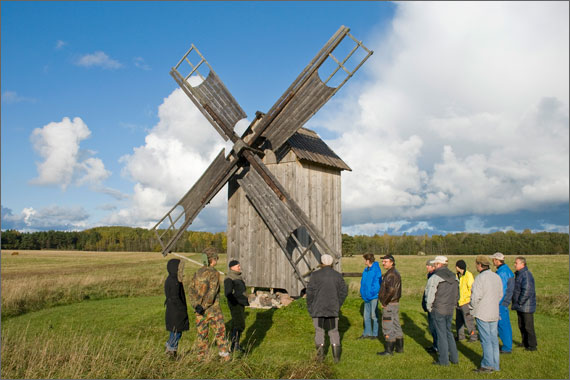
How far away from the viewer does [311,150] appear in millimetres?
14727

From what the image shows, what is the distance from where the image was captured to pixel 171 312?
8.06m

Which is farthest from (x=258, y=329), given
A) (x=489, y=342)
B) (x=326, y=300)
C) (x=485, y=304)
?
(x=485, y=304)

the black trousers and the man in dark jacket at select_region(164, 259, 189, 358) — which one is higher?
the man in dark jacket at select_region(164, 259, 189, 358)

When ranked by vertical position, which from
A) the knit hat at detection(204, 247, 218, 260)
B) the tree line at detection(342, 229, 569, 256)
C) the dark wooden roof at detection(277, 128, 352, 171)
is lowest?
the tree line at detection(342, 229, 569, 256)

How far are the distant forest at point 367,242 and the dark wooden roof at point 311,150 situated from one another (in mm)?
77398

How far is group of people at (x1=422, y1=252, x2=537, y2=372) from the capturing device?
303 inches

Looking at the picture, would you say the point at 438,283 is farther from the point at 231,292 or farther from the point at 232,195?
the point at 232,195

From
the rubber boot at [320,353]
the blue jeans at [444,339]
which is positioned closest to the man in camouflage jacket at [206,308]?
the rubber boot at [320,353]

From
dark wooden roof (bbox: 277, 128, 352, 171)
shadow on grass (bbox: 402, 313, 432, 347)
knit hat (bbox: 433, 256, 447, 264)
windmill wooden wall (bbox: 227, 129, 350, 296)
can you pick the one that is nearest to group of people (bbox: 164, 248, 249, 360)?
knit hat (bbox: 433, 256, 447, 264)

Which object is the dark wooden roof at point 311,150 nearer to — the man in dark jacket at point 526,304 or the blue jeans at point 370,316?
the blue jeans at point 370,316

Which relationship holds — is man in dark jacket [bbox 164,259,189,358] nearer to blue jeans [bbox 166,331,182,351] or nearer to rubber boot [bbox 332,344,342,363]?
blue jeans [bbox 166,331,182,351]

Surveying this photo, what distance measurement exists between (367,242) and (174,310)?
104 metres

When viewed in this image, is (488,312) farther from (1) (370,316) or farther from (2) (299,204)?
(2) (299,204)

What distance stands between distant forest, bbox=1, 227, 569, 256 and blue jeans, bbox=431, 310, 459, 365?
84.0 m
